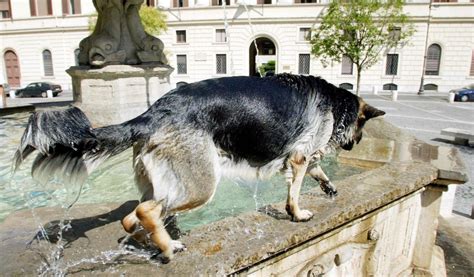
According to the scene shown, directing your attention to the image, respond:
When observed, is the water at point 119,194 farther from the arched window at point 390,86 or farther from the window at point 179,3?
the window at point 179,3

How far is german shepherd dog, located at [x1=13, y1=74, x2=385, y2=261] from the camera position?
207 cm

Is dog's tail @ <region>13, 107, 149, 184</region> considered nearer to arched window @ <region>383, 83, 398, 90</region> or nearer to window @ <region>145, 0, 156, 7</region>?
arched window @ <region>383, 83, 398, 90</region>

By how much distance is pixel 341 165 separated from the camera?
5074 mm

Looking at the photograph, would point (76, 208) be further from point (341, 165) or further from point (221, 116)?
point (341, 165)

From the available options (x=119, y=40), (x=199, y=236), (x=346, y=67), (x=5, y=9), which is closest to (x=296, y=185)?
(x=199, y=236)

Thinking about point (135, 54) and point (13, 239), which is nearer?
point (13, 239)

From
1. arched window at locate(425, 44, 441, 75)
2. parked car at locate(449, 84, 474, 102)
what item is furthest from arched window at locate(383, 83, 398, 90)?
parked car at locate(449, 84, 474, 102)

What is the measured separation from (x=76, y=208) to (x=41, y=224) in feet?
1.34

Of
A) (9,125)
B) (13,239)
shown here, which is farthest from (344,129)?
(9,125)

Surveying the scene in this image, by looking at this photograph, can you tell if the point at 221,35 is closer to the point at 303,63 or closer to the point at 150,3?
the point at 150,3

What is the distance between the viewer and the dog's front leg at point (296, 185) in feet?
8.43

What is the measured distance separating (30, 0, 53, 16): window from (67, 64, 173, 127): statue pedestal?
35358 millimetres

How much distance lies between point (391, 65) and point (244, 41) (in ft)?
45.4

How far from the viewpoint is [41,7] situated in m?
37.0
